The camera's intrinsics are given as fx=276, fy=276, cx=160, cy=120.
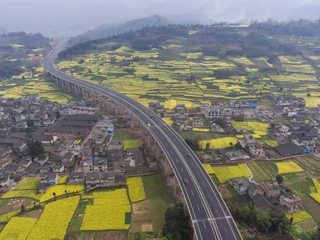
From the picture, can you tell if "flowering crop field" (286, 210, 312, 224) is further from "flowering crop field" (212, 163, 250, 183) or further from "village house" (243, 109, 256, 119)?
"village house" (243, 109, 256, 119)

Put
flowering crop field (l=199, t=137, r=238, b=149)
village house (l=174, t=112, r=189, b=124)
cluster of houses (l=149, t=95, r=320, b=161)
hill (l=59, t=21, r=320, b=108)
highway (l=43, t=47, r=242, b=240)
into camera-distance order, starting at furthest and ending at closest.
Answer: hill (l=59, t=21, r=320, b=108) → village house (l=174, t=112, r=189, b=124) → flowering crop field (l=199, t=137, r=238, b=149) → cluster of houses (l=149, t=95, r=320, b=161) → highway (l=43, t=47, r=242, b=240)

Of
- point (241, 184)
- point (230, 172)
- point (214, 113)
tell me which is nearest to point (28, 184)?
point (230, 172)

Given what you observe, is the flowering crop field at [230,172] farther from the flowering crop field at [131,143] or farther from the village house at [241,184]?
the flowering crop field at [131,143]

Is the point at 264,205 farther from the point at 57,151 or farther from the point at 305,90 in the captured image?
the point at 305,90

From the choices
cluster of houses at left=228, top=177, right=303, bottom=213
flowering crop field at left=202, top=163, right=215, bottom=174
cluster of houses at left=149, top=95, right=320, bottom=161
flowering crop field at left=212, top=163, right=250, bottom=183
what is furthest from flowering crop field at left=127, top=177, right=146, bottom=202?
cluster of houses at left=149, top=95, right=320, bottom=161

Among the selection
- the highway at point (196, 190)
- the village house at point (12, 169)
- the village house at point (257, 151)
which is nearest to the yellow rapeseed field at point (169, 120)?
the highway at point (196, 190)
